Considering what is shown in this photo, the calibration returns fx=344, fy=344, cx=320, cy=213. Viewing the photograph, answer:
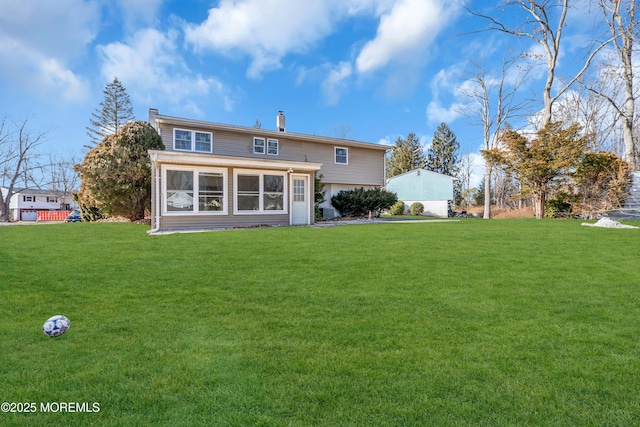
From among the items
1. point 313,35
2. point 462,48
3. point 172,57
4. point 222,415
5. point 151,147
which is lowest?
point 222,415

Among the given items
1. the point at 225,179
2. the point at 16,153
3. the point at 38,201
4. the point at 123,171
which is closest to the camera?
the point at 225,179

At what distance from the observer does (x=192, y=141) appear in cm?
1703

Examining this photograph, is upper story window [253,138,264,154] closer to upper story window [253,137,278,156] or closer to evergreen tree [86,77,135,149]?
upper story window [253,137,278,156]

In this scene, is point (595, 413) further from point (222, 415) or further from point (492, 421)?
point (222, 415)

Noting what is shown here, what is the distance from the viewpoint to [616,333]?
2.96 meters

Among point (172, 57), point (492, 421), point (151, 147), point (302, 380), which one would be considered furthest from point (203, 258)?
point (172, 57)

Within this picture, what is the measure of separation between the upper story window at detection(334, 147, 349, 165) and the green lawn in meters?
16.1

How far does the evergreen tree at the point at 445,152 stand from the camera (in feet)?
146

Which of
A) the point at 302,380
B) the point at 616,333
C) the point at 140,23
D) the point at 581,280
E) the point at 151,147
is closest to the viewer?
the point at 302,380

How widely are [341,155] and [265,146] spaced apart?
504 cm

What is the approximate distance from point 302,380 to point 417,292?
2.40 meters

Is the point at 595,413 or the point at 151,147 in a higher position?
the point at 151,147

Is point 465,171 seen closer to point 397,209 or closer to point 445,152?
point 445,152

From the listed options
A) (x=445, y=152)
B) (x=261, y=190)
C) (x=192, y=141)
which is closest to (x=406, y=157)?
(x=445, y=152)
